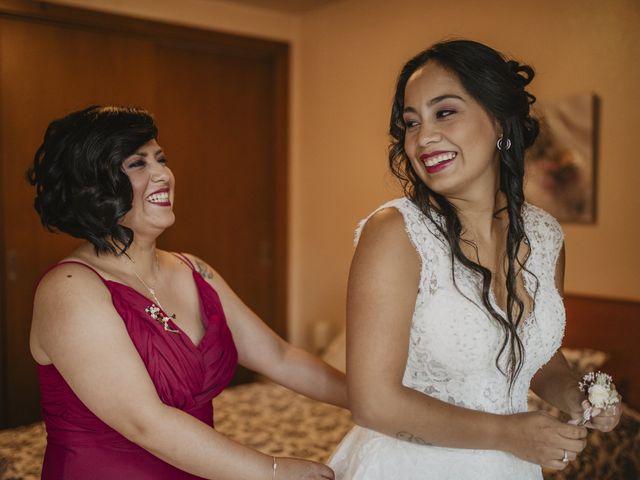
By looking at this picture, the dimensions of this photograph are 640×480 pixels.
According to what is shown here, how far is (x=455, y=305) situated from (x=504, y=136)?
19.2 inches

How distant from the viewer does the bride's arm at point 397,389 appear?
1396 mm

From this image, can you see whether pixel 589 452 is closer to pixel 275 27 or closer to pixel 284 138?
pixel 284 138

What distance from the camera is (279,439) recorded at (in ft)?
9.80

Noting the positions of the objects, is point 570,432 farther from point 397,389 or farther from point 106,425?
point 106,425

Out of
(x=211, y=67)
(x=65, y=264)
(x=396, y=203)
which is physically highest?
(x=211, y=67)

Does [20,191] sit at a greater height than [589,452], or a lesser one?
greater

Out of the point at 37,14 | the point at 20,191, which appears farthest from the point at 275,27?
the point at 20,191

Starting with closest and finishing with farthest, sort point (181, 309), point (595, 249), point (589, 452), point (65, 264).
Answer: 1. point (65, 264)
2. point (181, 309)
3. point (589, 452)
4. point (595, 249)

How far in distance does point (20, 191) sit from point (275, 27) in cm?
229

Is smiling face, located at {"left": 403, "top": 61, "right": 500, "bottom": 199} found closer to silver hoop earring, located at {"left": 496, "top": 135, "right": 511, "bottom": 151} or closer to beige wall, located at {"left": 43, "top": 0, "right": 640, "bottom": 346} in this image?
silver hoop earring, located at {"left": 496, "top": 135, "right": 511, "bottom": 151}

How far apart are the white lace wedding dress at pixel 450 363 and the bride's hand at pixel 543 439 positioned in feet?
0.44

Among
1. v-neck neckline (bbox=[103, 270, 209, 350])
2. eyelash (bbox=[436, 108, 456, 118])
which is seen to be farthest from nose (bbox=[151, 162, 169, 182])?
eyelash (bbox=[436, 108, 456, 118])

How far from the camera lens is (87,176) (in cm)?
179

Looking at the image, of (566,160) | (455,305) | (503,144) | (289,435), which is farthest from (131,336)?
(566,160)
